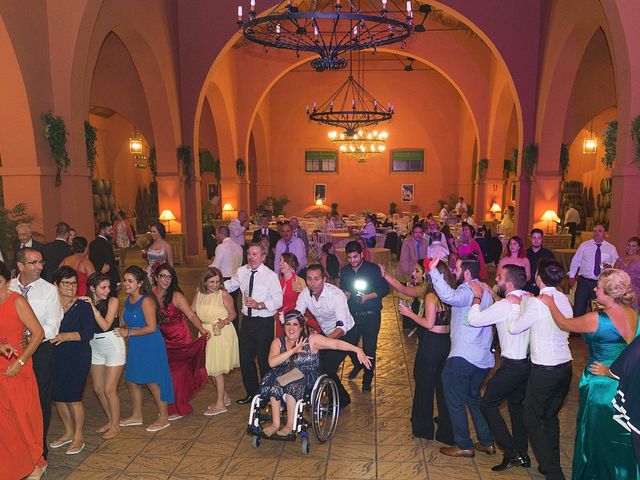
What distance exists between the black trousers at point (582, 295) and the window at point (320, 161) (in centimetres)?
1724

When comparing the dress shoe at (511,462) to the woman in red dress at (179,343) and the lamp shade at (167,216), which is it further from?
the lamp shade at (167,216)

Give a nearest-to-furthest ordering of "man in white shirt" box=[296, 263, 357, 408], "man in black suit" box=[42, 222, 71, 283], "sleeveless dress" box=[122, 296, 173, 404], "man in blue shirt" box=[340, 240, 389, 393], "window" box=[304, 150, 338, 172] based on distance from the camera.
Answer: "sleeveless dress" box=[122, 296, 173, 404] < "man in white shirt" box=[296, 263, 357, 408] < "man in blue shirt" box=[340, 240, 389, 393] < "man in black suit" box=[42, 222, 71, 283] < "window" box=[304, 150, 338, 172]

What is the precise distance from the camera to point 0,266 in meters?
3.62

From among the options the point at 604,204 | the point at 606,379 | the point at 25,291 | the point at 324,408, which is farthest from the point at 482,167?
the point at 25,291

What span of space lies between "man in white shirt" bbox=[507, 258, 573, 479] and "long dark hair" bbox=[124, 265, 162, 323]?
2802 mm

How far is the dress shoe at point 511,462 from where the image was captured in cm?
407

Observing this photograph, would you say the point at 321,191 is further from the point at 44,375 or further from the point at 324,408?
the point at 44,375

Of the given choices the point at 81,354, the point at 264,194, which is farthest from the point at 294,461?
the point at 264,194

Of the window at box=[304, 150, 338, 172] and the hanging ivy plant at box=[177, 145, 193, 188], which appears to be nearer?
the hanging ivy plant at box=[177, 145, 193, 188]

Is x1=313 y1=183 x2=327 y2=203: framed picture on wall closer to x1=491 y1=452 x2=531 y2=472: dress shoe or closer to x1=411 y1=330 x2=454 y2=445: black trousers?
x1=411 y1=330 x2=454 y2=445: black trousers

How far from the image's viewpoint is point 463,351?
402cm

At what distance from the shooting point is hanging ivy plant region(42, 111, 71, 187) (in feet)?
24.8

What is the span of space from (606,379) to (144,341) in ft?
11.3

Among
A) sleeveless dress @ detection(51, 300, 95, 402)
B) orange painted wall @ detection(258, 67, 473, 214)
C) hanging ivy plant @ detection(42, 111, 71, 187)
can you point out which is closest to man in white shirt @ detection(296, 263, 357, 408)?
sleeveless dress @ detection(51, 300, 95, 402)
